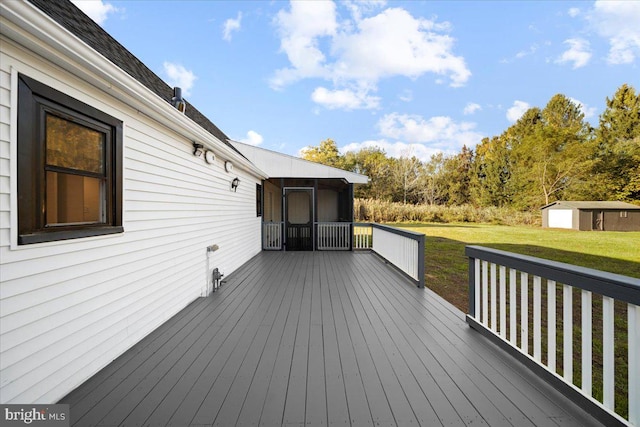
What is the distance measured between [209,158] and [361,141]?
29.7 m

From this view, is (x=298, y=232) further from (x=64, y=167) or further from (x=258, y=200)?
(x=64, y=167)

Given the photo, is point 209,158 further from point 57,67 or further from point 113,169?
point 57,67

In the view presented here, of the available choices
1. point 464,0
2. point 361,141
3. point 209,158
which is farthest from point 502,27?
point 361,141

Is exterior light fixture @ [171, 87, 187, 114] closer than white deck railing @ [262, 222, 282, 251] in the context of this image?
Yes

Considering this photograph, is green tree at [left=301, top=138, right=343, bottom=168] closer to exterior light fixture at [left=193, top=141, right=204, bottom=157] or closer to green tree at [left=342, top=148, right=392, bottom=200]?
green tree at [left=342, top=148, right=392, bottom=200]

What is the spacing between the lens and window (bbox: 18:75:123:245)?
1.59m

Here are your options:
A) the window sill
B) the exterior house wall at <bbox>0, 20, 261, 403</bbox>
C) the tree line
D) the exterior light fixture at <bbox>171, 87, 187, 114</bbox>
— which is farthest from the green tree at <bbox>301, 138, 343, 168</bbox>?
the window sill

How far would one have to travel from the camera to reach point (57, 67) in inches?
70.6

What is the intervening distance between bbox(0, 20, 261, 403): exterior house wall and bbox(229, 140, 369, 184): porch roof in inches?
174

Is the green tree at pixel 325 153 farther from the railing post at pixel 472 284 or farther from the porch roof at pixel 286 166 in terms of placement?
the railing post at pixel 472 284

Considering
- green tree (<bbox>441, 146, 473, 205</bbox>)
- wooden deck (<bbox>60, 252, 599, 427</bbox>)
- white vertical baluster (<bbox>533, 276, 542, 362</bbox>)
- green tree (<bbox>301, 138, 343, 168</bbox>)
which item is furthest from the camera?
green tree (<bbox>441, 146, 473, 205</bbox>)

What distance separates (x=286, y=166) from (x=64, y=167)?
6.84 meters

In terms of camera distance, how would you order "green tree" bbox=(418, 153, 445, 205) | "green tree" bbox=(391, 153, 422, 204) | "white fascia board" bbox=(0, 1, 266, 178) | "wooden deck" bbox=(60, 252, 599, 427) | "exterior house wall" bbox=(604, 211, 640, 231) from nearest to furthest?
"white fascia board" bbox=(0, 1, 266, 178) → "wooden deck" bbox=(60, 252, 599, 427) → "exterior house wall" bbox=(604, 211, 640, 231) → "green tree" bbox=(391, 153, 422, 204) → "green tree" bbox=(418, 153, 445, 205)

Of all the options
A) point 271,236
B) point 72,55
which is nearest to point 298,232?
point 271,236
